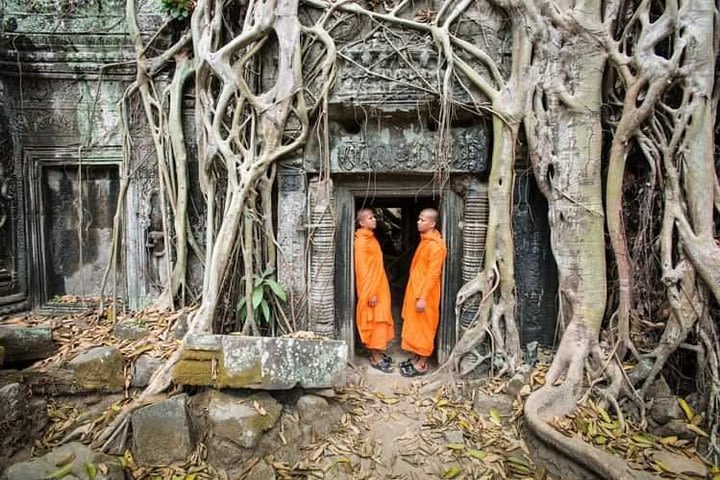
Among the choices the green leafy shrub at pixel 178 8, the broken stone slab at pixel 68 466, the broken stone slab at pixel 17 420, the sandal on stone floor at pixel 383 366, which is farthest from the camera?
the sandal on stone floor at pixel 383 366

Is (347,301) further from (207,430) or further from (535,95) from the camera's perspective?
(535,95)

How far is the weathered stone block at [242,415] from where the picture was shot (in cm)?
268

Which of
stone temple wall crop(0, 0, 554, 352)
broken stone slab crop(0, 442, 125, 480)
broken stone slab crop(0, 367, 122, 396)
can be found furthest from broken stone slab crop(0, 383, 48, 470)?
stone temple wall crop(0, 0, 554, 352)

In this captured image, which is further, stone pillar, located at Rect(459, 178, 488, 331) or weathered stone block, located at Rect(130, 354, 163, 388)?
stone pillar, located at Rect(459, 178, 488, 331)

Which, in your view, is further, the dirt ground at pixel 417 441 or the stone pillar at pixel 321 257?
the stone pillar at pixel 321 257

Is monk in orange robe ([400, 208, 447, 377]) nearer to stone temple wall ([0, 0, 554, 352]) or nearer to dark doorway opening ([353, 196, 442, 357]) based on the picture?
stone temple wall ([0, 0, 554, 352])


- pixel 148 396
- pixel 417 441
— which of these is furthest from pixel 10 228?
pixel 417 441

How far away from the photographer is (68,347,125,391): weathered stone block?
3.08 meters

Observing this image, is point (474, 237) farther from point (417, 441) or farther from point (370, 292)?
point (417, 441)

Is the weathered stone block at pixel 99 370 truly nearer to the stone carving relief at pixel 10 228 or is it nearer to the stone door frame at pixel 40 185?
the stone door frame at pixel 40 185

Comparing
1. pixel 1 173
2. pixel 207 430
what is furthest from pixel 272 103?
pixel 1 173

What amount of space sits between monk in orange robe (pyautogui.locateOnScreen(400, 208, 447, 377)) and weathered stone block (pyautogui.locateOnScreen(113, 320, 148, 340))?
2.44m

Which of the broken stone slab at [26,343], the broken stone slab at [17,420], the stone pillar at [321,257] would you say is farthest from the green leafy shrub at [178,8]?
the broken stone slab at [17,420]

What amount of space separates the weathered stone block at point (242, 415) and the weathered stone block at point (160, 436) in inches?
7.3
